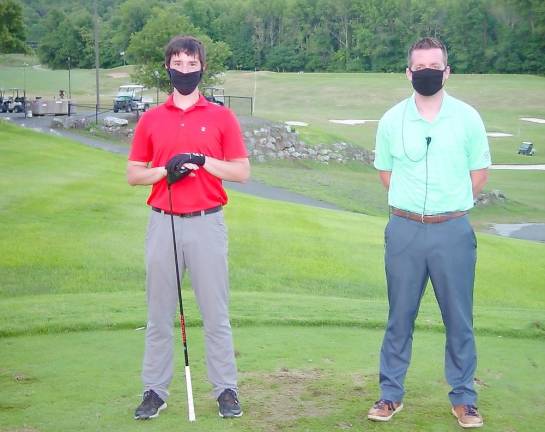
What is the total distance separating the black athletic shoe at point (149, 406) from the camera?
4769 millimetres

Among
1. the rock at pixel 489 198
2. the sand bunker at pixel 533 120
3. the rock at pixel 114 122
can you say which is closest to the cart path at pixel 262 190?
the rock at pixel 114 122

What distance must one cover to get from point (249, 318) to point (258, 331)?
410 mm

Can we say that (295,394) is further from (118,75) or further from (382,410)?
(118,75)

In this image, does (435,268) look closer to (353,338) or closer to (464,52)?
(353,338)

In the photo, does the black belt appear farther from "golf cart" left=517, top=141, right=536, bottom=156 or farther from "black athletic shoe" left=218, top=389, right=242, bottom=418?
"golf cart" left=517, top=141, right=536, bottom=156

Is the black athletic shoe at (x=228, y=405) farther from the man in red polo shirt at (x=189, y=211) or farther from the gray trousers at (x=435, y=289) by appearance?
the gray trousers at (x=435, y=289)

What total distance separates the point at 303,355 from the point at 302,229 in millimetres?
9266

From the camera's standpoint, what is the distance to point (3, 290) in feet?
33.1

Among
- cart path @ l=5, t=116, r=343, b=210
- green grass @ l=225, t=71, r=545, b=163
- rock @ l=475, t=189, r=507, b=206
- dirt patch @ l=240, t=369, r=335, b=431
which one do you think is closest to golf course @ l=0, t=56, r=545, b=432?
dirt patch @ l=240, t=369, r=335, b=431

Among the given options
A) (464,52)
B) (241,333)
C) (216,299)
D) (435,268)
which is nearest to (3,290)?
(241,333)

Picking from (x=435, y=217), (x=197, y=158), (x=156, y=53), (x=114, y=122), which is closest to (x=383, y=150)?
(x=435, y=217)

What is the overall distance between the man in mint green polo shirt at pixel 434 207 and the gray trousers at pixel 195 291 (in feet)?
2.92

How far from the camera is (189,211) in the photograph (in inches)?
194

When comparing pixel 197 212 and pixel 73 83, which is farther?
pixel 73 83
